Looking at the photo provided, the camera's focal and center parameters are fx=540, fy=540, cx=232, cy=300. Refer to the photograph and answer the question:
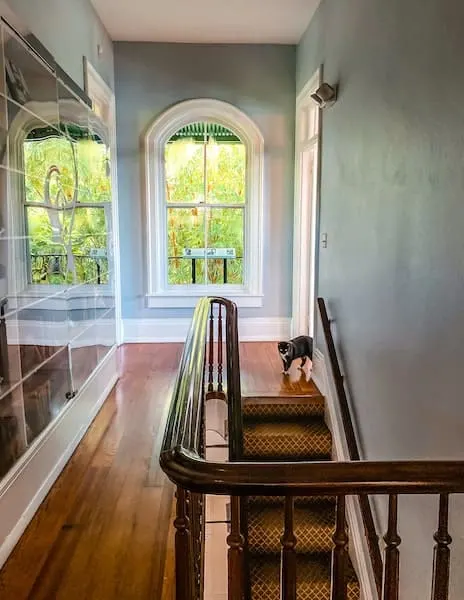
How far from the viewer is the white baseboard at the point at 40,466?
2.34 m

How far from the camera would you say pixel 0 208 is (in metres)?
2.38

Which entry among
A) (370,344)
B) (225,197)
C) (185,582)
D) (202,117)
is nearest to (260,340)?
(225,197)

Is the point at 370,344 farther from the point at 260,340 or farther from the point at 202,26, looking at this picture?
the point at 202,26

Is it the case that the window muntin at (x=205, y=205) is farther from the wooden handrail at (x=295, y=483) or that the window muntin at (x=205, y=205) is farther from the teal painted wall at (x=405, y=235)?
the wooden handrail at (x=295, y=483)

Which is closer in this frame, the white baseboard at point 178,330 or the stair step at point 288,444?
the stair step at point 288,444

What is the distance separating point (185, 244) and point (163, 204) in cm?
49

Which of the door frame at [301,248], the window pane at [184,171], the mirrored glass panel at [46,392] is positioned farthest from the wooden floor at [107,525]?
the window pane at [184,171]

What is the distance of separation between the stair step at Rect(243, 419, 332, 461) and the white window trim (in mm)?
2127

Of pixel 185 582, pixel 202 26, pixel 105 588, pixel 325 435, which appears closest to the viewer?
pixel 185 582

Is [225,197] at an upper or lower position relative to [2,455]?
upper

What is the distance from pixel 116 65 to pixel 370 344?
4068 mm

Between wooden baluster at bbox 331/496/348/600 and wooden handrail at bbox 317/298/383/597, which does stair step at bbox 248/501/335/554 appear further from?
wooden baluster at bbox 331/496/348/600

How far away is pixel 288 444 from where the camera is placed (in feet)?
13.3

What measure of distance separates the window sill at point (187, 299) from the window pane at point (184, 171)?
1027 mm
